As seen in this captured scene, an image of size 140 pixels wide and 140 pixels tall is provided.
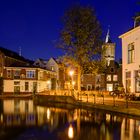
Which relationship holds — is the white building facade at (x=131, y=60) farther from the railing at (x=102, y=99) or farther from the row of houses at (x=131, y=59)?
the railing at (x=102, y=99)

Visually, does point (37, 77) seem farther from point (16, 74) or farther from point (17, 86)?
point (17, 86)

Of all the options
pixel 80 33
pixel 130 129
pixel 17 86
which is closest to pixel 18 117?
pixel 130 129

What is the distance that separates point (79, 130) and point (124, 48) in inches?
911

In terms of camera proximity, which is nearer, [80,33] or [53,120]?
[53,120]

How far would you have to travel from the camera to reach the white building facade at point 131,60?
38.1 m

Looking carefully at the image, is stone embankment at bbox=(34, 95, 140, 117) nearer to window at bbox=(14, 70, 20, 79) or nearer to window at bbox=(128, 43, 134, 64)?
window at bbox=(128, 43, 134, 64)

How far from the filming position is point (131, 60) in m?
40.1

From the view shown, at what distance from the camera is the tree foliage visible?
171 ft

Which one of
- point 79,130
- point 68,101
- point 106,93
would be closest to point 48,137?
point 79,130

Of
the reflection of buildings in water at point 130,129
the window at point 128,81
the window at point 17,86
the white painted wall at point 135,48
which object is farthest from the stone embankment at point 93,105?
the window at point 17,86

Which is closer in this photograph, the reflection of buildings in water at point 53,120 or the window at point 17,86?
the reflection of buildings in water at point 53,120

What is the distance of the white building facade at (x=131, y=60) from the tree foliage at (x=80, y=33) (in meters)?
10.9

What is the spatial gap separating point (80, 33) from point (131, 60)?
13.7 m

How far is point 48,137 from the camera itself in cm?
1817
